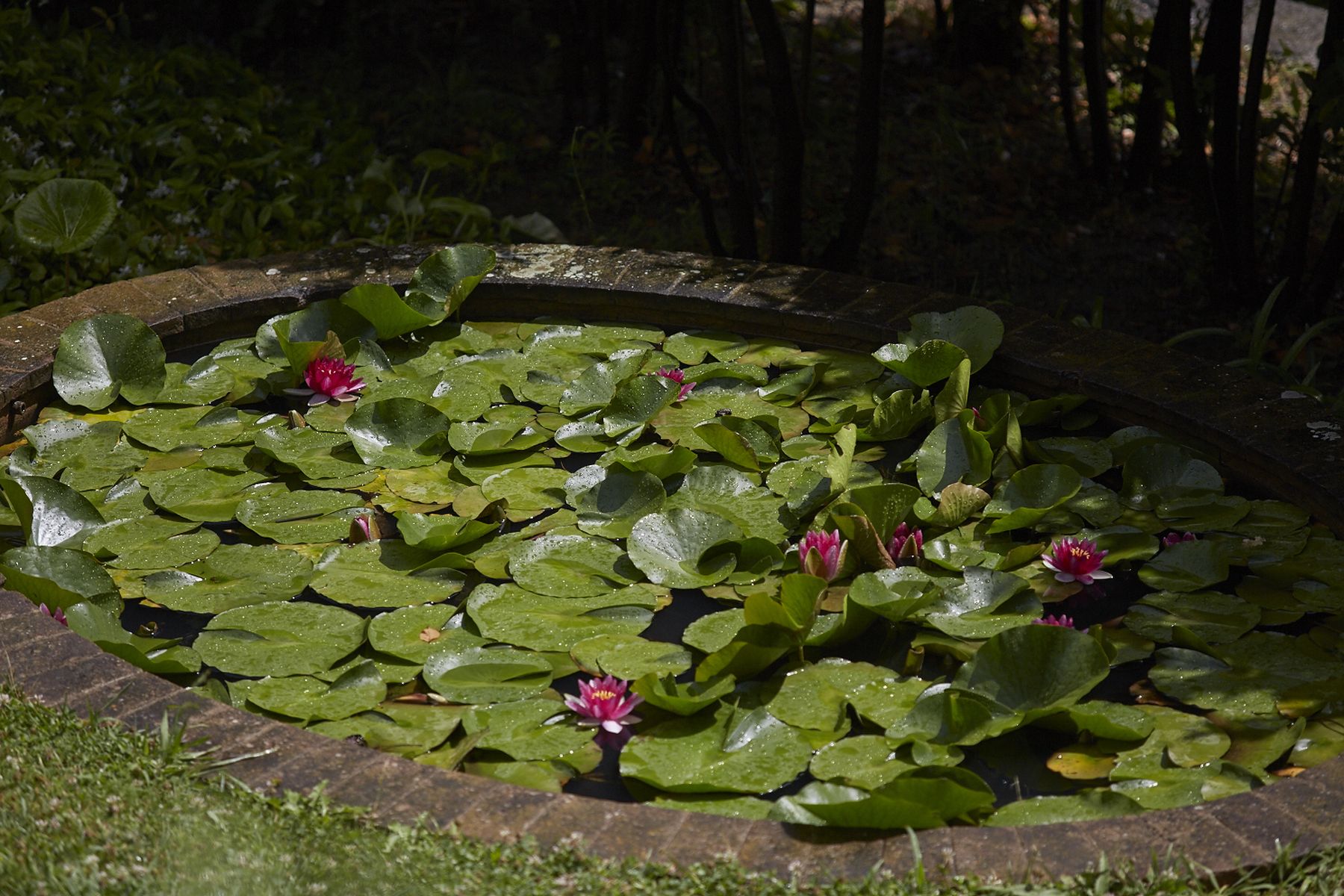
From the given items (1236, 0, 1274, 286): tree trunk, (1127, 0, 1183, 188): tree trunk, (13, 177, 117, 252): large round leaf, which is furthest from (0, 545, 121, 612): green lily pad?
(1127, 0, 1183, 188): tree trunk

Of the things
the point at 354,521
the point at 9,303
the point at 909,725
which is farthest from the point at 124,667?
the point at 9,303

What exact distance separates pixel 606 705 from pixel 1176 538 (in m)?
1.12

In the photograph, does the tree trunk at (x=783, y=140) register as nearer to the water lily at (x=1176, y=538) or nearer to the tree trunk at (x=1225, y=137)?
the tree trunk at (x=1225, y=137)

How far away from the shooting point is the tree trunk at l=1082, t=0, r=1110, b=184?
4562 millimetres

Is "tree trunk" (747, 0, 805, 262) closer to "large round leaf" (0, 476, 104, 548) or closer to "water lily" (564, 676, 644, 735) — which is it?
"large round leaf" (0, 476, 104, 548)

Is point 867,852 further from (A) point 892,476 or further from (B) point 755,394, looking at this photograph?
(B) point 755,394

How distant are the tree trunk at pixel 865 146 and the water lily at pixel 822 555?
1887 mm

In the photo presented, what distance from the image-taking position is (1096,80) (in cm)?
464

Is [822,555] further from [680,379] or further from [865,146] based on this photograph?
[865,146]

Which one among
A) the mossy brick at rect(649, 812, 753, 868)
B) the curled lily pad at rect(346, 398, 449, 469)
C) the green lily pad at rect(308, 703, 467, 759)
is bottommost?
the green lily pad at rect(308, 703, 467, 759)

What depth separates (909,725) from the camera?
1.87 metres

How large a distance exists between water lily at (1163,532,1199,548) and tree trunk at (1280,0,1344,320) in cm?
142

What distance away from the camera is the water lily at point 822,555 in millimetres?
2207

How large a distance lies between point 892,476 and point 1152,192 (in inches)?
111
